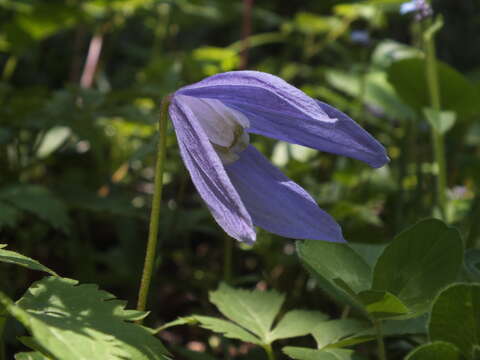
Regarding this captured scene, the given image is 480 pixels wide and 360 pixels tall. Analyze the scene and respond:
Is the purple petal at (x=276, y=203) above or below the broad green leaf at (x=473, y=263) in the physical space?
above

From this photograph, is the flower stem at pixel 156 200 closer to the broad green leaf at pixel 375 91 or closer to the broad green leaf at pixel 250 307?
the broad green leaf at pixel 250 307

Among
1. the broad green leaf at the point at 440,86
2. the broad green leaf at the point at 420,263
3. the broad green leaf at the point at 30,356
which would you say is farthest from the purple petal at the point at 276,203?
the broad green leaf at the point at 440,86

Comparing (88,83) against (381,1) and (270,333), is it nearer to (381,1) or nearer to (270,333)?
(381,1)

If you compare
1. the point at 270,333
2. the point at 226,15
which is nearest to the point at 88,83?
the point at 226,15

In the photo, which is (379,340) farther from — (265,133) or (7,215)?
(7,215)

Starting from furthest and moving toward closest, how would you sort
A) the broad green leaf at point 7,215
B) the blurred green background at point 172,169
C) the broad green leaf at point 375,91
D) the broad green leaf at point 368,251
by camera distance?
the broad green leaf at point 375,91
the blurred green background at point 172,169
the broad green leaf at point 7,215
the broad green leaf at point 368,251

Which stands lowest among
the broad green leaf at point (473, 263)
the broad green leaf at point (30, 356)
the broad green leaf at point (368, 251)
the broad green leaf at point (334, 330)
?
the broad green leaf at point (334, 330)

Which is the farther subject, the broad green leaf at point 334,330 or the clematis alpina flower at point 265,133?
the broad green leaf at point 334,330
